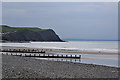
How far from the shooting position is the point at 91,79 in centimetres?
1869

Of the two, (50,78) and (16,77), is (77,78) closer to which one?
(50,78)

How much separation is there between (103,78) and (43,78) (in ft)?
15.8

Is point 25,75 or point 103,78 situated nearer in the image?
point 25,75

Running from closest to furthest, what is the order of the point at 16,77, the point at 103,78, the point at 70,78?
1. the point at 16,77
2. the point at 70,78
3. the point at 103,78

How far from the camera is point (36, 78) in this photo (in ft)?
56.4

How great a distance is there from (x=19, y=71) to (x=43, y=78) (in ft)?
8.33

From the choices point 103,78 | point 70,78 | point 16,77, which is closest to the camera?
point 16,77

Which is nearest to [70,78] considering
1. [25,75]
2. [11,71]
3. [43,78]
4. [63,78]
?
[63,78]

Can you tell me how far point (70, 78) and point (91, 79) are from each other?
5.19ft

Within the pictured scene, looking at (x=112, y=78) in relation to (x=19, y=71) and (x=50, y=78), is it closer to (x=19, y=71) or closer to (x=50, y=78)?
(x=50, y=78)

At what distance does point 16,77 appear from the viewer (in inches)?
676

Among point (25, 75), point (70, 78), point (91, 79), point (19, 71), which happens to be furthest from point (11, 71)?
point (91, 79)

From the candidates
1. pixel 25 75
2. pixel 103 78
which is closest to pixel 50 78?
pixel 25 75

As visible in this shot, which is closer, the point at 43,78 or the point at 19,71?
the point at 43,78
